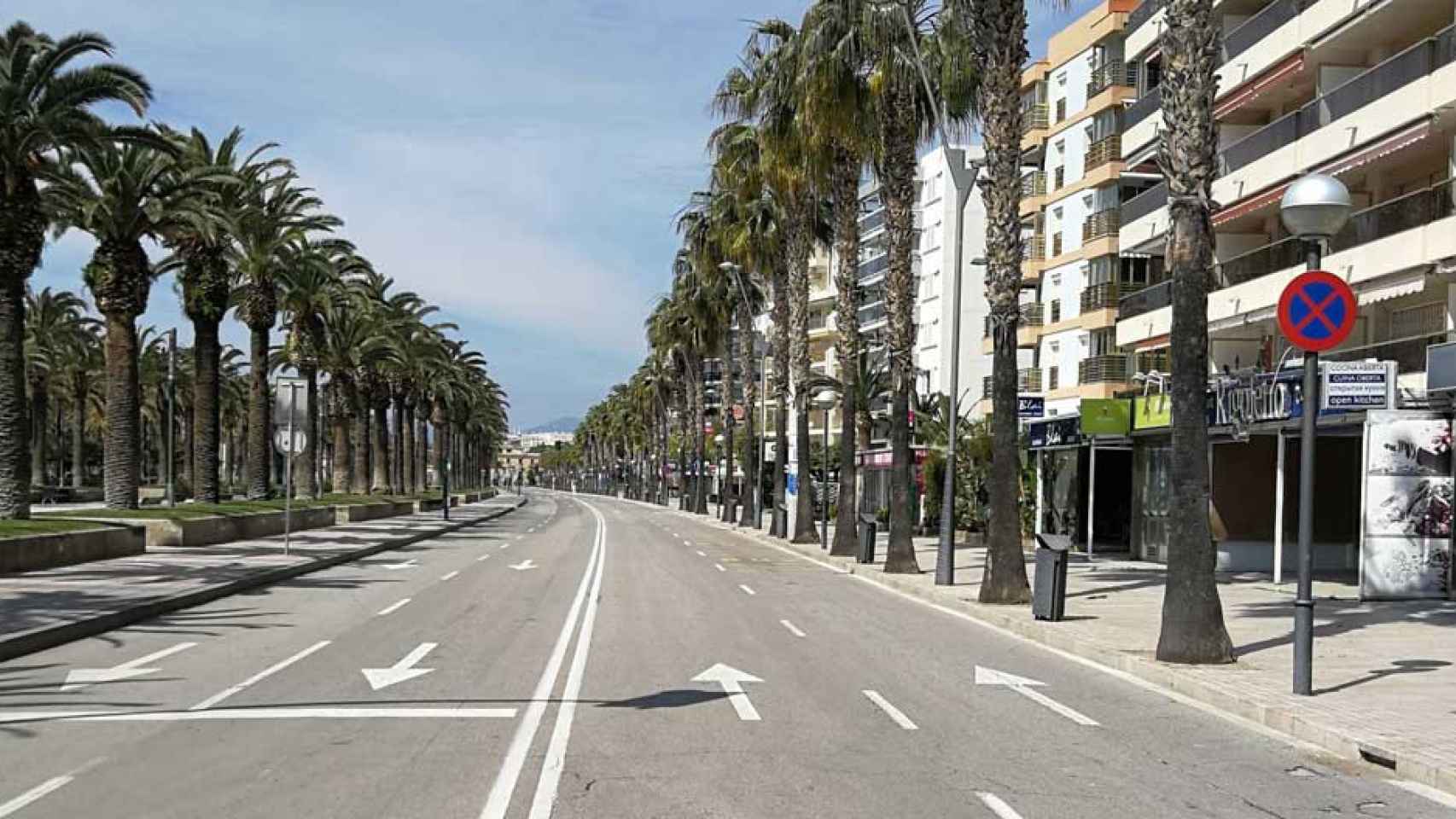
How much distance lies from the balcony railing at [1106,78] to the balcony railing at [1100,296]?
7302 millimetres

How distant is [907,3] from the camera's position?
27.3 m

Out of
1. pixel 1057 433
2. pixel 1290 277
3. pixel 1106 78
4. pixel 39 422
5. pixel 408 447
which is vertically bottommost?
pixel 408 447

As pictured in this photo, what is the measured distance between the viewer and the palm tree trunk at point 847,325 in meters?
35.4

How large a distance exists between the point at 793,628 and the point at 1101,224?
117 ft

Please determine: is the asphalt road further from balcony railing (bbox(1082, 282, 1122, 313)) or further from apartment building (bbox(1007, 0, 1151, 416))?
apartment building (bbox(1007, 0, 1151, 416))

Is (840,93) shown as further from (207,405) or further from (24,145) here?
(207,405)

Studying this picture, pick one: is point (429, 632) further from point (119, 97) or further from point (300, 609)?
point (119, 97)

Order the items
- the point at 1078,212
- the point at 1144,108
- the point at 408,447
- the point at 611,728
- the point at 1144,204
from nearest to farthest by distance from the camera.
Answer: the point at 611,728, the point at 1144,108, the point at 1144,204, the point at 1078,212, the point at 408,447

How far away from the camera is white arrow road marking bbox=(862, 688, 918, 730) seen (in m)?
10.9

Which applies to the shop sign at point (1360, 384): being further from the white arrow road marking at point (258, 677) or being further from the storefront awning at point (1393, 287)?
the white arrow road marking at point (258, 677)

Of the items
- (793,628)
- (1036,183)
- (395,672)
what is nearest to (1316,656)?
(793,628)

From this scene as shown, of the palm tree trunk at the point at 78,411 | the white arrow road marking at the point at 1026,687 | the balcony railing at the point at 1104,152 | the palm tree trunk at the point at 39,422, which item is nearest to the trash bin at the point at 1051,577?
the white arrow road marking at the point at 1026,687

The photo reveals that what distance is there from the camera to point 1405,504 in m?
22.2

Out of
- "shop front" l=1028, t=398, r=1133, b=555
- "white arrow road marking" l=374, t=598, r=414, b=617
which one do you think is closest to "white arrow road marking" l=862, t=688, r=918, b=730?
"white arrow road marking" l=374, t=598, r=414, b=617
